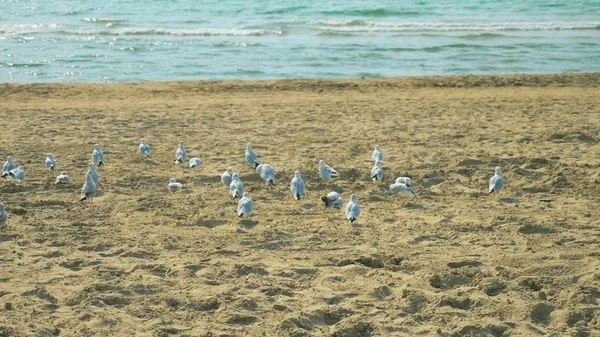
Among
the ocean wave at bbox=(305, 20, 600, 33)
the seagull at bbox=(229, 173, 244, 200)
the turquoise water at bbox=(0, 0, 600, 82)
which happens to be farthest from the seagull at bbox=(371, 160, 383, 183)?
the ocean wave at bbox=(305, 20, 600, 33)

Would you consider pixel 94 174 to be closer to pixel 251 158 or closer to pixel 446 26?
pixel 251 158

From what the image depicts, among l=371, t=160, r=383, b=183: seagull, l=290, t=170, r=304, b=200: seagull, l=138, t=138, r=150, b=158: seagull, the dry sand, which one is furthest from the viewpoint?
l=138, t=138, r=150, b=158: seagull

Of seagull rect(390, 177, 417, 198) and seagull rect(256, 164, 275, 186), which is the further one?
seagull rect(256, 164, 275, 186)

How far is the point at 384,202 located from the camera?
360 inches

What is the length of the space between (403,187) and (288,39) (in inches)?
662

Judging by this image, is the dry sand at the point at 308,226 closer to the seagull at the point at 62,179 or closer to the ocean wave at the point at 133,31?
the seagull at the point at 62,179

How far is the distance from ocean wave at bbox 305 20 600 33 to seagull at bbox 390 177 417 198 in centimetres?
1839

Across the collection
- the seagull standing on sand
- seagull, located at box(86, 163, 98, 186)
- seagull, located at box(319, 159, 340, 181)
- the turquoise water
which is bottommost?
the turquoise water

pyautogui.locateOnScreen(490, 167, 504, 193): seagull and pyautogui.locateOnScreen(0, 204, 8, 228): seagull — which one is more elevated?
pyautogui.locateOnScreen(0, 204, 8, 228): seagull

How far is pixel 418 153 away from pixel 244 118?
3.24 m

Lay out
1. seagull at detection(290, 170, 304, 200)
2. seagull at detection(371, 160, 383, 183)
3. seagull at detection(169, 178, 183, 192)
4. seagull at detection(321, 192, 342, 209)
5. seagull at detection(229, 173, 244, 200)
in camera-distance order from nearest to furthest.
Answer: seagull at detection(321, 192, 342, 209), seagull at detection(229, 173, 244, 200), seagull at detection(290, 170, 304, 200), seagull at detection(169, 178, 183, 192), seagull at detection(371, 160, 383, 183)

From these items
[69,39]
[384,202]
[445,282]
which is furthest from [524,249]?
[69,39]

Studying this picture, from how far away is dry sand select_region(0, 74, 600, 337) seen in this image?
6309mm

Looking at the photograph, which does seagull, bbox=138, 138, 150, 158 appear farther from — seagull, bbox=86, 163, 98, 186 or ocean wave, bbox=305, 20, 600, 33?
ocean wave, bbox=305, 20, 600, 33
